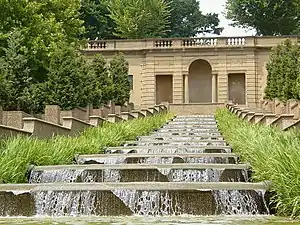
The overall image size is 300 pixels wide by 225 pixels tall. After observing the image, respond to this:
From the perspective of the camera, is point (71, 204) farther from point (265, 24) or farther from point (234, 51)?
point (265, 24)

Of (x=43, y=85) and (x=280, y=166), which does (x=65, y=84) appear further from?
(x=280, y=166)

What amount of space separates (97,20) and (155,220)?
2062 inches

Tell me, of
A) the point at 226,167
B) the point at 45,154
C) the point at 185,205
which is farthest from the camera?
the point at 45,154

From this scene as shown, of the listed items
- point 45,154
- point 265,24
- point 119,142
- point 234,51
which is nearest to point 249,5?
point 265,24

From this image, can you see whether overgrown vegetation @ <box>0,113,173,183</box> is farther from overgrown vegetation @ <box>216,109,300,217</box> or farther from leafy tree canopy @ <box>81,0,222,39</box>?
leafy tree canopy @ <box>81,0,222,39</box>

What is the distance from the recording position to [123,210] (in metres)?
10.9

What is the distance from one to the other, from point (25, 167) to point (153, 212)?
3.59 meters

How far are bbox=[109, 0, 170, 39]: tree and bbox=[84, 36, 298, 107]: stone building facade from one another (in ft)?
15.9

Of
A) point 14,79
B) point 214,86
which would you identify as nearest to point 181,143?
point 14,79

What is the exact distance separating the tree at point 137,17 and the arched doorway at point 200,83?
19.2 feet

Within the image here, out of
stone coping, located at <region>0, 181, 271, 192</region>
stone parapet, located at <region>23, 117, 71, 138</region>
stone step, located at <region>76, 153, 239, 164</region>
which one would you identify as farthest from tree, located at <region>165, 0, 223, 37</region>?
stone coping, located at <region>0, 181, 271, 192</region>

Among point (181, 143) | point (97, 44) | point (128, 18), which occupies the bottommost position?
point (181, 143)

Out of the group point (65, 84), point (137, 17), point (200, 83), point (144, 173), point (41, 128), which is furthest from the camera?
point (137, 17)

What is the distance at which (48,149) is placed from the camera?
50.0 ft
